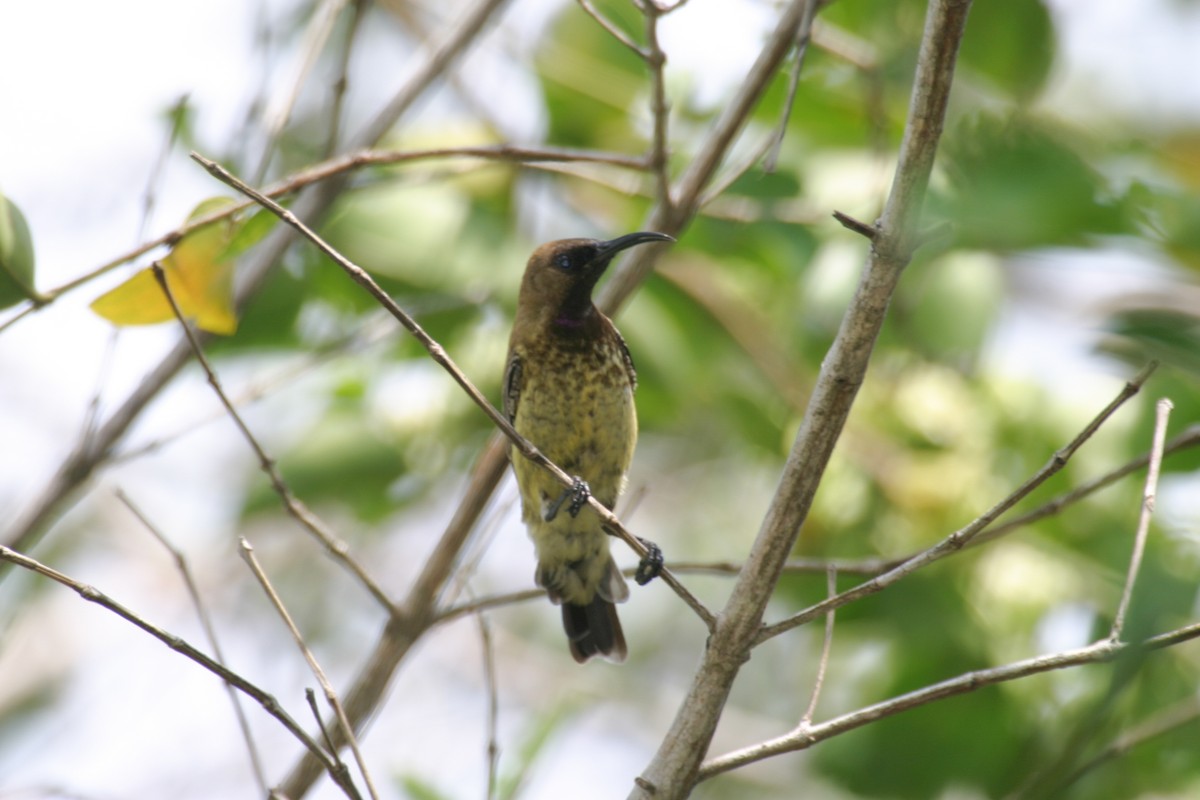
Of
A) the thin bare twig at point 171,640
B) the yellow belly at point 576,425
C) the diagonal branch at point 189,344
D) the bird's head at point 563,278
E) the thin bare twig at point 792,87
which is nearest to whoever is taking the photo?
the thin bare twig at point 171,640

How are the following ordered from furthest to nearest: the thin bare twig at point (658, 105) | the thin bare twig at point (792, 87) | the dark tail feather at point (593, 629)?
the dark tail feather at point (593, 629), the thin bare twig at point (658, 105), the thin bare twig at point (792, 87)

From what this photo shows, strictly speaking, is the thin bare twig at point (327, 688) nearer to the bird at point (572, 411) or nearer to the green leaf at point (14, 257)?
the green leaf at point (14, 257)

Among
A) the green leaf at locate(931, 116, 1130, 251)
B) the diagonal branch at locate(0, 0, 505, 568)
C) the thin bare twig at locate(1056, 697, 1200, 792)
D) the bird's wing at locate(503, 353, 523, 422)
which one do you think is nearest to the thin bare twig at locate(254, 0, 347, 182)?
the diagonal branch at locate(0, 0, 505, 568)

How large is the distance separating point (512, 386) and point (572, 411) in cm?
24

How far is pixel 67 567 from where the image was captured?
745cm

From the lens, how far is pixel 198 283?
2977 mm

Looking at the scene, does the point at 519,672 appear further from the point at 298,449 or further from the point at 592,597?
the point at 298,449

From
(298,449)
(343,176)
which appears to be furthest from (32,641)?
(343,176)

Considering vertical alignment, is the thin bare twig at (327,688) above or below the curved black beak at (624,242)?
below

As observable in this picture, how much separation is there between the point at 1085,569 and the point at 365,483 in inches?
92.9

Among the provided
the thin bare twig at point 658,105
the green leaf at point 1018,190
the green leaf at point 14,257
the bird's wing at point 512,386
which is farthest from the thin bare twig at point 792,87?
the green leaf at point 14,257

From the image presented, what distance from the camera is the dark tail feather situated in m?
4.33

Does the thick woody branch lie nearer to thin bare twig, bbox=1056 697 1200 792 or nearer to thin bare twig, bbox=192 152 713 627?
thin bare twig, bbox=192 152 713 627

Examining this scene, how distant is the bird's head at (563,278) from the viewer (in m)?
4.12
